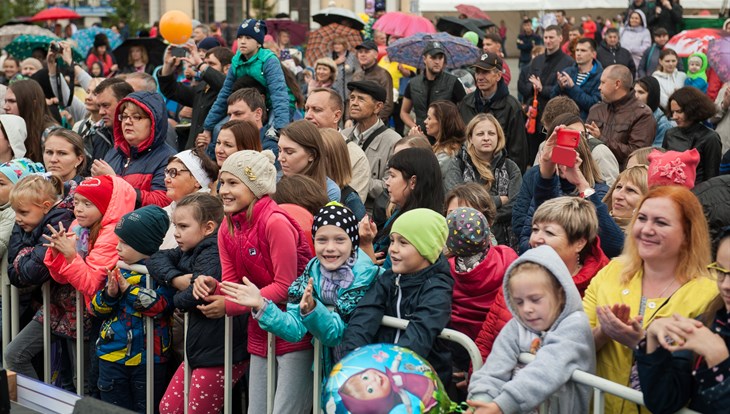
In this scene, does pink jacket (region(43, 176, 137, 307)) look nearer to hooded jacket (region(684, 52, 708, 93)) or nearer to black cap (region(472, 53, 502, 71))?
black cap (region(472, 53, 502, 71))

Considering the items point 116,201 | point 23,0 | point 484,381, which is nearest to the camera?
point 484,381

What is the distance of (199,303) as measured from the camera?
→ 5.12 metres

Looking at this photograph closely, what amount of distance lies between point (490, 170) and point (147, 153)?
8.17ft

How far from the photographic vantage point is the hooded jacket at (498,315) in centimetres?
448

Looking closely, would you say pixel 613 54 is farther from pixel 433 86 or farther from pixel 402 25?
pixel 433 86

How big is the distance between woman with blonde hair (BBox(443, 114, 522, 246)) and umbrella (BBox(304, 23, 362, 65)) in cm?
797

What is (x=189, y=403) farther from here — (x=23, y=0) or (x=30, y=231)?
(x=23, y=0)

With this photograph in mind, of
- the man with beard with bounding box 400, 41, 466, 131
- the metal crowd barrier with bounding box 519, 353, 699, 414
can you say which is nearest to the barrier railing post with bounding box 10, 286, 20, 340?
the metal crowd barrier with bounding box 519, 353, 699, 414

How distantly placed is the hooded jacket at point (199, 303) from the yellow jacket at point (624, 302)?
193cm

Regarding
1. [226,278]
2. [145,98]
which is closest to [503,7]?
[145,98]

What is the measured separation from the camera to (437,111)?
26.3 ft

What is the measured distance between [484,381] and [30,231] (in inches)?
137

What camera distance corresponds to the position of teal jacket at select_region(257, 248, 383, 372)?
450 centimetres

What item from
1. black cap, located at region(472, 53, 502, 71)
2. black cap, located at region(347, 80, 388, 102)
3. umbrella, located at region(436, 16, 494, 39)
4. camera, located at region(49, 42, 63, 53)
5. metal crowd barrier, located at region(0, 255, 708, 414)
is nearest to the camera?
metal crowd barrier, located at region(0, 255, 708, 414)
